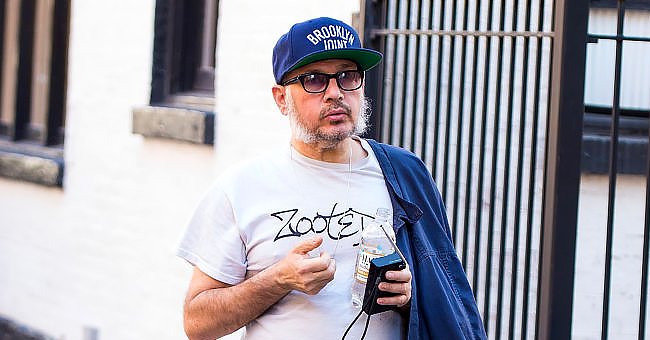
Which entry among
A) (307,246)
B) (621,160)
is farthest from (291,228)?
(621,160)

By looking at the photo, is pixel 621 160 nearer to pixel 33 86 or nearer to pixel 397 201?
pixel 397 201

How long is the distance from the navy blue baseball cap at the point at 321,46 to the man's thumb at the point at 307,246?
1.82 ft

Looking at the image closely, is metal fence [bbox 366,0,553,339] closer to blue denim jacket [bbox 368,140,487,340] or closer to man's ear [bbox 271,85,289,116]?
blue denim jacket [bbox 368,140,487,340]

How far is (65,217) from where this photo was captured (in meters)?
7.82

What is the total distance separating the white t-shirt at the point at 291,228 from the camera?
133 inches

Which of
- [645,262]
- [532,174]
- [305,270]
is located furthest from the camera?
[532,174]

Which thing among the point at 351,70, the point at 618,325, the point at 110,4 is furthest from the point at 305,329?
the point at 110,4

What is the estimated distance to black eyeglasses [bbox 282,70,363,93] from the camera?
3.46 metres

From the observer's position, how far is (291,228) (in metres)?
3.39

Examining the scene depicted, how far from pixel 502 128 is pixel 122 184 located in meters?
3.04

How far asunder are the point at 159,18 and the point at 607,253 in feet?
11.3

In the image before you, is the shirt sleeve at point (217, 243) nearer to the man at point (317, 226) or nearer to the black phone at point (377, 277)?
the man at point (317, 226)

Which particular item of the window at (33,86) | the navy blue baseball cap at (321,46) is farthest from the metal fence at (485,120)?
the window at (33,86)

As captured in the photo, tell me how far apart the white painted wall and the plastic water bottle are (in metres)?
2.65
